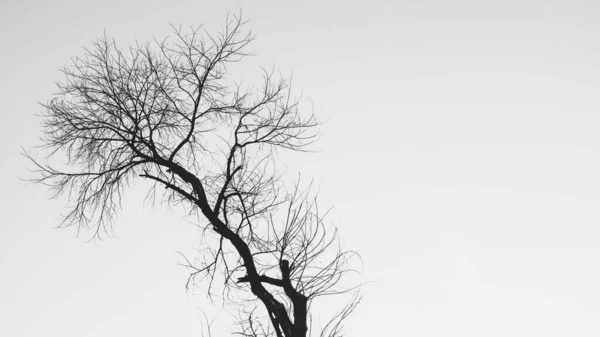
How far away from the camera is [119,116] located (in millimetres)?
6531

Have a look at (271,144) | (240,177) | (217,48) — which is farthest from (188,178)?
(217,48)

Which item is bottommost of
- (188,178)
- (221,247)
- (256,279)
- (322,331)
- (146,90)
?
(322,331)

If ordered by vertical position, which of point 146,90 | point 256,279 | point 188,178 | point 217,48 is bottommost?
point 256,279

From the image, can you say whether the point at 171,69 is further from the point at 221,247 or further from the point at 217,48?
the point at 221,247

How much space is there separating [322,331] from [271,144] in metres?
2.05

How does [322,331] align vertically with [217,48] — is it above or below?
below

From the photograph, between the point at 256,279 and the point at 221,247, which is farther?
the point at 221,247

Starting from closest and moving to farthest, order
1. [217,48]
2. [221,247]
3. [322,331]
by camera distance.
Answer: [322,331] < [221,247] < [217,48]

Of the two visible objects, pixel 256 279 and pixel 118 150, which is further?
pixel 118 150

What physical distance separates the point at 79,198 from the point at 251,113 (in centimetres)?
202

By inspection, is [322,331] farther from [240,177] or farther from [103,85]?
[103,85]

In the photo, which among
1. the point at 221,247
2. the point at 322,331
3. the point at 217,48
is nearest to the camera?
the point at 322,331

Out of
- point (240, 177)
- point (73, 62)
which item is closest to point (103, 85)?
point (73, 62)

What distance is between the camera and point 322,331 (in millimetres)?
6012
